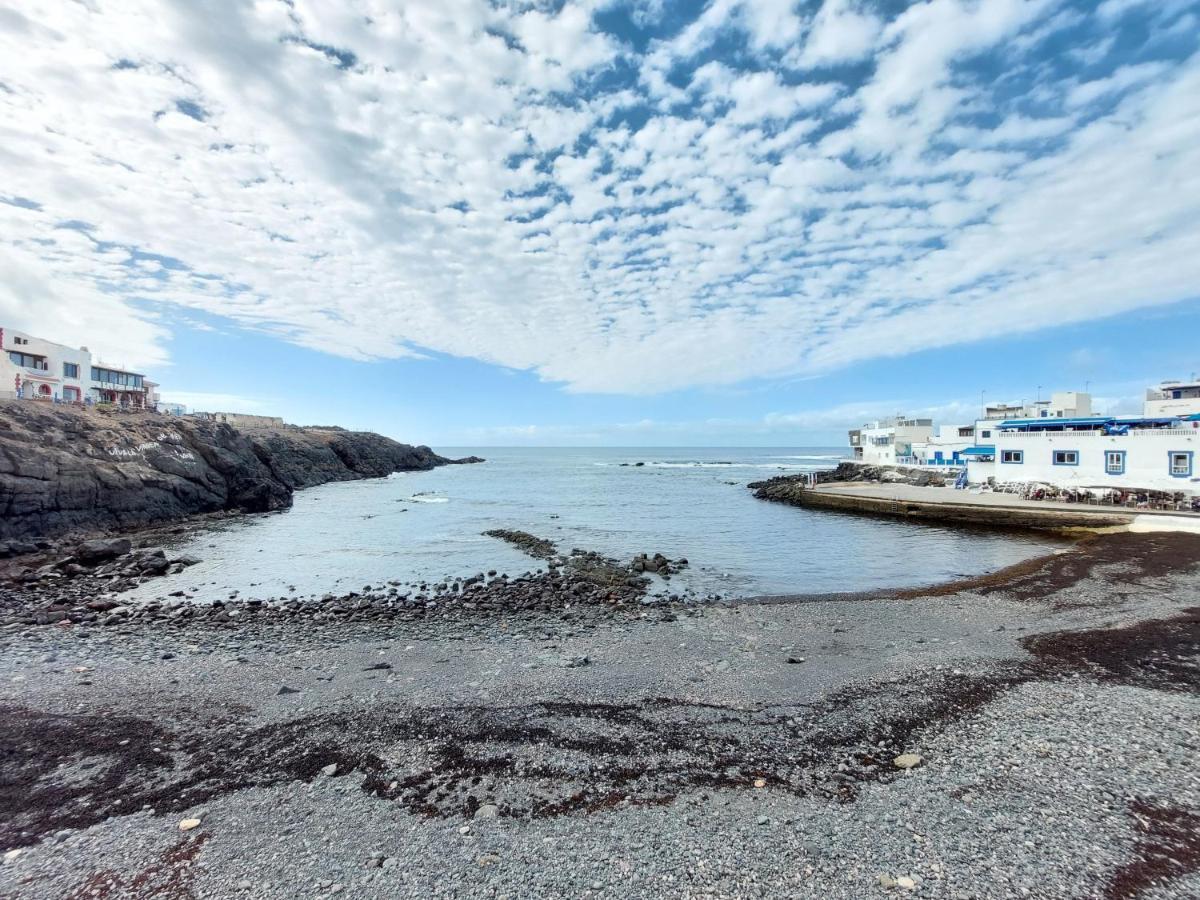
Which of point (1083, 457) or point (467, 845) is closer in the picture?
point (467, 845)

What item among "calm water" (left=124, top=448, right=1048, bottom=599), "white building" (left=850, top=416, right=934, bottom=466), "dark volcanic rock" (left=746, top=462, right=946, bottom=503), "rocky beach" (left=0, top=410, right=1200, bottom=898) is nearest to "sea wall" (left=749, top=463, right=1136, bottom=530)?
"dark volcanic rock" (left=746, top=462, right=946, bottom=503)

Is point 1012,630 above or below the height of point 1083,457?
below

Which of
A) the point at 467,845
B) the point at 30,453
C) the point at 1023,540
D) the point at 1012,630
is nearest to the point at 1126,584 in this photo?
the point at 1012,630

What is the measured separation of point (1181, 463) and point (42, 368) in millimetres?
90308

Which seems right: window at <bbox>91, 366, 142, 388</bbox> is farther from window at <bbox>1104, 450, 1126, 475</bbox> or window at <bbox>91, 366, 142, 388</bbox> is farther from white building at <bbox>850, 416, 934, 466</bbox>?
white building at <bbox>850, 416, 934, 466</bbox>

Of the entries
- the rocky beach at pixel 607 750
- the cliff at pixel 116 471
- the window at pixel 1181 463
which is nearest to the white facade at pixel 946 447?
the window at pixel 1181 463

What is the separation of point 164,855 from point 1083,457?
4560 centimetres

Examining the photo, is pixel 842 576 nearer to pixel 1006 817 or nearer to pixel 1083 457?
pixel 1006 817

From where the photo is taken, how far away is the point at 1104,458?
32969 mm

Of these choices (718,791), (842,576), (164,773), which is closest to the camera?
(718,791)

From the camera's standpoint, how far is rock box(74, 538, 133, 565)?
A: 21.3 meters

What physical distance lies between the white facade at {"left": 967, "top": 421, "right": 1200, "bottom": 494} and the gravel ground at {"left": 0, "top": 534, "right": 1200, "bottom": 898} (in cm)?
2590

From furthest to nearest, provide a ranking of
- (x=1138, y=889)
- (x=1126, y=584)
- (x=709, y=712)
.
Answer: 1. (x=1126, y=584)
2. (x=709, y=712)
3. (x=1138, y=889)

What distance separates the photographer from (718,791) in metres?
6.36
